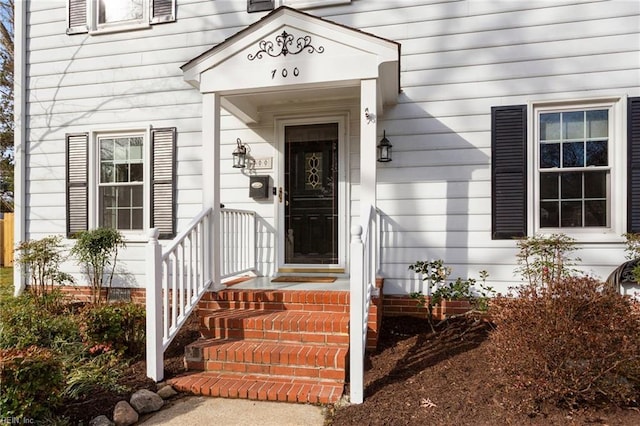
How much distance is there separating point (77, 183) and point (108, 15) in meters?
2.43

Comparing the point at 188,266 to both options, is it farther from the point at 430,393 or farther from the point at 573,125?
the point at 573,125

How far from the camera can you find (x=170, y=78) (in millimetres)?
4926

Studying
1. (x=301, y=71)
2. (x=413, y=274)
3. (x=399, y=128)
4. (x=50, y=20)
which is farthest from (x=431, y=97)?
(x=50, y=20)

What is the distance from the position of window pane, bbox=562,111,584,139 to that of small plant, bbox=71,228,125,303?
18.2 feet

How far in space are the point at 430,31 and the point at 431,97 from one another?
773 mm

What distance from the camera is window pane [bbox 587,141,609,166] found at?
155 inches

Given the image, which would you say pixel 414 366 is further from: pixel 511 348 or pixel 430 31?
pixel 430 31

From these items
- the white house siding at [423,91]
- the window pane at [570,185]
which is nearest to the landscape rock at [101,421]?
the white house siding at [423,91]

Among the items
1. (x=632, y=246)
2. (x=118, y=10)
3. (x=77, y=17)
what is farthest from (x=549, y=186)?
(x=77, y=17)

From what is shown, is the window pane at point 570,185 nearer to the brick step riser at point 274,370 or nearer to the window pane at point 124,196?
the brick step riser at point 274,370

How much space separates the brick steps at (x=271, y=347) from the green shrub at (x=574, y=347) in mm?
1261

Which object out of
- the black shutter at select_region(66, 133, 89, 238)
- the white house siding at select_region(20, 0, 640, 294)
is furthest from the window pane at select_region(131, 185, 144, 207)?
the black shutter at select_region(66, 133, 89, 238)

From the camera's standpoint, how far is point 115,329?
331cm

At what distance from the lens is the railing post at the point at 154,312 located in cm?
293
